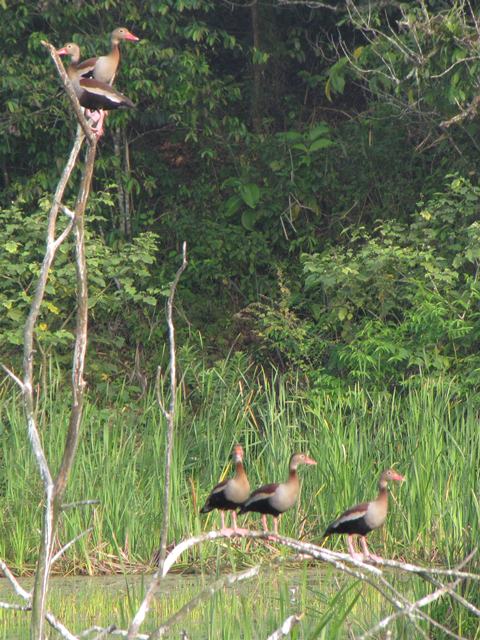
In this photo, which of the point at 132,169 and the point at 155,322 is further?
the point at 132,169

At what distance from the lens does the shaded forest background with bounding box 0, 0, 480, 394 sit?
9.07 metres

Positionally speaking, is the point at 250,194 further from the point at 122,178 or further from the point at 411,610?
the point at 411,610

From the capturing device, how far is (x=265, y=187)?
11.0 meters

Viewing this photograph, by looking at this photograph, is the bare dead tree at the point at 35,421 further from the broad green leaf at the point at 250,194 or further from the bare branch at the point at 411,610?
the broad green leaf at the point at 250,194

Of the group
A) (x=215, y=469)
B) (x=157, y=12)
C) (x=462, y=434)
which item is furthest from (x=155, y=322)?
(x=462, y=434)

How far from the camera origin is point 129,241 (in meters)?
11.1

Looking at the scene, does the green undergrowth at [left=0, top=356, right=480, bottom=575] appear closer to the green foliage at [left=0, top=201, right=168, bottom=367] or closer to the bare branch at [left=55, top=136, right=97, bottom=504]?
the green foliage at [left=0, top=201, right=168, bottom=367]

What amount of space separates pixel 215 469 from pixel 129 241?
455cm

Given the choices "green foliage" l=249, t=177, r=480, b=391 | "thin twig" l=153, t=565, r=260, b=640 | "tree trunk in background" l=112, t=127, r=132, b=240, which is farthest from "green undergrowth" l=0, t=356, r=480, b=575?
"tree trunk in background" l=112, t=127, r=132, b=240

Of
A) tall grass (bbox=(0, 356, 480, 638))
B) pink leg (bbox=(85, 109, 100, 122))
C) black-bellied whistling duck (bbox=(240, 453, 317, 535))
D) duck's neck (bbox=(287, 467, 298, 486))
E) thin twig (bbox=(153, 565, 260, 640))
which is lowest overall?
tall grass (bbox=(0, 356, 480, 638))

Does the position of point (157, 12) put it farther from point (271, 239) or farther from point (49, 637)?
point (49, 637)

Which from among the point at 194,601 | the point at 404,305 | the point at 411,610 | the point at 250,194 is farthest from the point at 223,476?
the point at 194,601

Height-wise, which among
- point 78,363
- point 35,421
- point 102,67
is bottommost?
point 35,421

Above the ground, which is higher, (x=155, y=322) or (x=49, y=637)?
(x=155, y=322)
